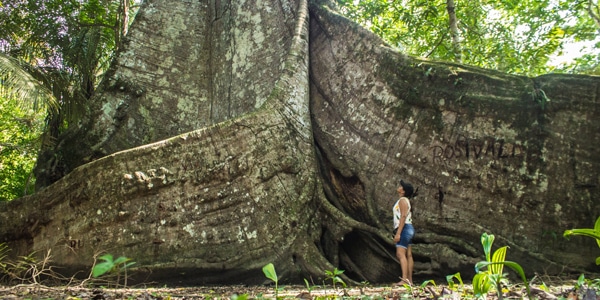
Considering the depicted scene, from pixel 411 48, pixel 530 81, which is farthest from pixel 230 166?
pixel 411 48

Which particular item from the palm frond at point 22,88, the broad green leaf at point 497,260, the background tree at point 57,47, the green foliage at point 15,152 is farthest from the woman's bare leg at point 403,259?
the green foliage at point 15,152

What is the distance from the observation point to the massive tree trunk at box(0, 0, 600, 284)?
3959mm

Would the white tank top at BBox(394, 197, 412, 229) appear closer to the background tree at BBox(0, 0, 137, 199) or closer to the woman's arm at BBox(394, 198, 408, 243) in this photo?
the woman's arm at BBox(394, 198, 408, 243)

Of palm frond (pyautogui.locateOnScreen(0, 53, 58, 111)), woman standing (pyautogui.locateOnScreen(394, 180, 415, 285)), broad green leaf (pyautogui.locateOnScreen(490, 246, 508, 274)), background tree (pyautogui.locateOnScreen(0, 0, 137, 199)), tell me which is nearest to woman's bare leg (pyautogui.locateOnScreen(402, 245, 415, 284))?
woman standing (pyautogui.locateOnScreen(394, 180, 415, 285))

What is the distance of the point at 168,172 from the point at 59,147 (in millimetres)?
1870

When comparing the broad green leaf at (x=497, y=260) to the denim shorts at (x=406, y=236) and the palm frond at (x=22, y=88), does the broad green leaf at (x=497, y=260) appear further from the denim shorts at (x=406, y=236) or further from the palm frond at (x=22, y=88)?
the palm frond at (x=22, y=88)

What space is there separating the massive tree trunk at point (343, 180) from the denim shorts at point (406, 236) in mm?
204

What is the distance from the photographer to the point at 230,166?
4188 mm

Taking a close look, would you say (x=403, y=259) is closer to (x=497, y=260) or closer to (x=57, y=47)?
(x=497, y=260)

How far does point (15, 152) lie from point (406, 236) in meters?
13.5

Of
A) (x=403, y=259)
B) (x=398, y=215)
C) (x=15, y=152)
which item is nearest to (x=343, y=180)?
(x=398, y=215)

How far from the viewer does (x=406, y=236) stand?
159 inches

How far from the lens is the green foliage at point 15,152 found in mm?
11672

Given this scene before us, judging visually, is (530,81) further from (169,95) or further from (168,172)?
(169,95)
